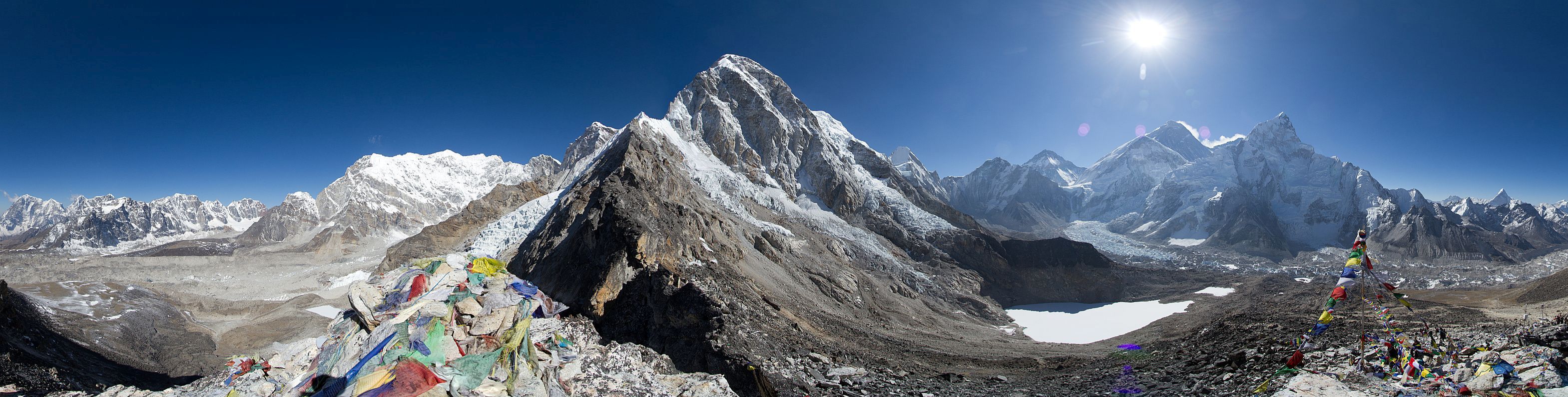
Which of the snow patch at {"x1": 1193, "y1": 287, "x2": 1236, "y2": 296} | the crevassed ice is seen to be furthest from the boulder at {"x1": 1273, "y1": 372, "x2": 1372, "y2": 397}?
the snow patch at {"x1": 1193, "y1": 287, "x2": 1236, "y2": 296}

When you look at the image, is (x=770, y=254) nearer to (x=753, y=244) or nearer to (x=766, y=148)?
(x=753, y=244)

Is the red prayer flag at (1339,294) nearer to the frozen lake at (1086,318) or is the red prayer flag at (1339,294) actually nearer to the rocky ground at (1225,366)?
the rocky ground at (1225,366)

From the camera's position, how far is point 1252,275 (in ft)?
351

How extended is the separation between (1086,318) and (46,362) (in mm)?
91456

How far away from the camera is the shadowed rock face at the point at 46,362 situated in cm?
2095

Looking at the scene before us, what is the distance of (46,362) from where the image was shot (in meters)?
27.9

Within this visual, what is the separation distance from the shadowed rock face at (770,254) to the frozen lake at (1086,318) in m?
3.90

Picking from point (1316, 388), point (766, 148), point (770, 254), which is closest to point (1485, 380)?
point (1316, 388)

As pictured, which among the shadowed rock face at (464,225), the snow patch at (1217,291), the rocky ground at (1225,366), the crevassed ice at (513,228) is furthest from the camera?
the shadowed rock face at (464,225)

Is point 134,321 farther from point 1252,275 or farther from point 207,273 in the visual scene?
point 1252,275

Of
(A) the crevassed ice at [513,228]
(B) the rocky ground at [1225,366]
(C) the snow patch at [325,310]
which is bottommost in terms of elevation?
(C) the snow patch at [325,310]

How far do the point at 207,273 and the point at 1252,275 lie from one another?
236908 mm

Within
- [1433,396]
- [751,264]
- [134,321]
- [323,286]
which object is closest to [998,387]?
[1433,396]

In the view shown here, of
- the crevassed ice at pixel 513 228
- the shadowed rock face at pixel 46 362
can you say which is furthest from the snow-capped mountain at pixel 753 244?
the shadowed rock face at pixel 46 362
